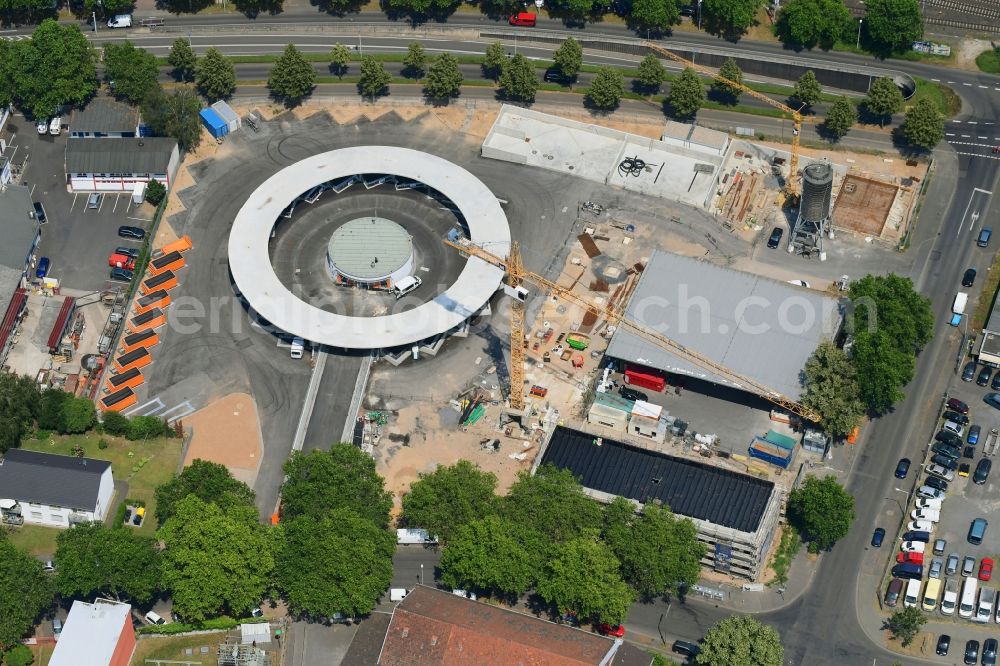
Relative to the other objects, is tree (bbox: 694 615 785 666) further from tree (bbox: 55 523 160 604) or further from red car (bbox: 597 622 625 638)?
tree (bbox: 55 523 160 604)

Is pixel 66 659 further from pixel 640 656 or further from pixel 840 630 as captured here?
pixel 840 630

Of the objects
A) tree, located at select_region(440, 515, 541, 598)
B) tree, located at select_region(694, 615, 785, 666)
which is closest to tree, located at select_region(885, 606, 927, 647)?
tree, located at select_region(694, 615, 785, 666)

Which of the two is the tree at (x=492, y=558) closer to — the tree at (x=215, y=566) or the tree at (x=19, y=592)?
the tree at (x=215, y=566)

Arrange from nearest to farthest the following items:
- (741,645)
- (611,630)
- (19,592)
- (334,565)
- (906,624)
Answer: (741,645) < (19,592) < (334,565) < (906,624) < (611,630)

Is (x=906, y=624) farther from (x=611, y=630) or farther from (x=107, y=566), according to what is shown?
(x=107, y=566)

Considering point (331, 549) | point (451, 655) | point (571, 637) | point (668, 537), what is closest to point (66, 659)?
point (331, 549)

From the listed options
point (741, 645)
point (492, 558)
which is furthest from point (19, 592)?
point (741, 645)

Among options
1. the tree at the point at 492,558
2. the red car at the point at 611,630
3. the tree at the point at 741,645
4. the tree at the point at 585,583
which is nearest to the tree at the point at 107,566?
the tree at the point at 492,558

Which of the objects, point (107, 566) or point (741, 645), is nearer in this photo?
point (741, 645)
